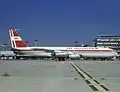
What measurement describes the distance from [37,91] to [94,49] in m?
106

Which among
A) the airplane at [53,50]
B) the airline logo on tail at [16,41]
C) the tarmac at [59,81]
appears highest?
the airline logo on tail at [16,41]

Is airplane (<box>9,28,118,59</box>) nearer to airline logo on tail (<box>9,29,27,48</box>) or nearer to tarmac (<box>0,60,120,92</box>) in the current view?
airline logo on tail (<box>9,29,27,48</box>)

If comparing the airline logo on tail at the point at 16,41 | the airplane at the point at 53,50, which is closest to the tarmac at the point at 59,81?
the airplane at the point at 53,50

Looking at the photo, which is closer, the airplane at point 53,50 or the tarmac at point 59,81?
the tarmac at point 59,81

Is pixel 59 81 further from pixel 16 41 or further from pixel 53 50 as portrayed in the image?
pixel 16 41

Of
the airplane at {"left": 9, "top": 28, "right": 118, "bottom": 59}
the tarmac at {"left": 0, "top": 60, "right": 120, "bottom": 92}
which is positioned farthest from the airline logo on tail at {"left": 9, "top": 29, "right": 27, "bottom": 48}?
the tarmac at {"left": 0, "top": 60, "right": 120, "bottom": 92}

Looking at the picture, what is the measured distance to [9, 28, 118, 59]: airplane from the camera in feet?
388

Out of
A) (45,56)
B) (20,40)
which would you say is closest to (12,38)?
(20,40)

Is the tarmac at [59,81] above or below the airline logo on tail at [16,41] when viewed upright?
below

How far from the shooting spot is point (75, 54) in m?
119

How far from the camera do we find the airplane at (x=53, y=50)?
11825 centimetres

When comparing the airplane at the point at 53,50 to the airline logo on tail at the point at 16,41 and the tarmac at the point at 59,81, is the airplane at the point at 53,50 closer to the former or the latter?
the airline logo on tail at the point at 16,41

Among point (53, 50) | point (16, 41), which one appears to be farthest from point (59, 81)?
point (16, 41)

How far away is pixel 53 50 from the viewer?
125 metres
